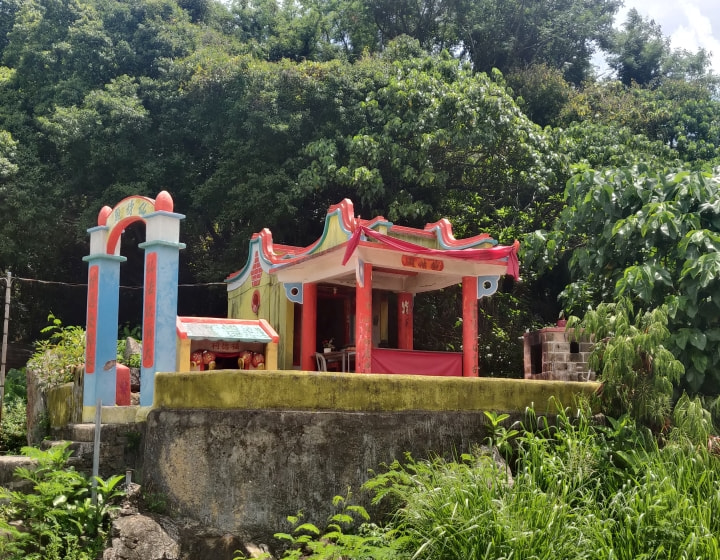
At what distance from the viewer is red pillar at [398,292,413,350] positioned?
14.5 meters

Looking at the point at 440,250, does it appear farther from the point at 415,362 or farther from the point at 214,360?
the point at 214,360

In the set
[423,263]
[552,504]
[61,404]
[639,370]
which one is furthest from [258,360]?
[552,504]

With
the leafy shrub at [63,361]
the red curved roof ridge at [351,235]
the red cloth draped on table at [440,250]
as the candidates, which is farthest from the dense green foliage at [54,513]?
the red curved roof ridge at [351,235]

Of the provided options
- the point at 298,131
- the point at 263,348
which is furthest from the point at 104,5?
the point at 263,348

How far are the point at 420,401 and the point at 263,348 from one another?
13.9 feet

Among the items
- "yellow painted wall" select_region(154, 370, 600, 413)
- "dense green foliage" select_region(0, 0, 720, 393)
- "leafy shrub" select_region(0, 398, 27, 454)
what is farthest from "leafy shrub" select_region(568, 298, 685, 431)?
"leafy shrub" select_region(0, 398, 27, 454)

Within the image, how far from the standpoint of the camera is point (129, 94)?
66.4 ft

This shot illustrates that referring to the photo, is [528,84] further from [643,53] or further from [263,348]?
[263,348]

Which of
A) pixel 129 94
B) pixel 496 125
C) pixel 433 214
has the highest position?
pixel 129 94

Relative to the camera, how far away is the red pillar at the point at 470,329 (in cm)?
1270

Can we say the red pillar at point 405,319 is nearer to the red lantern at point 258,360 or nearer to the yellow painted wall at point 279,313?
the yellow painted wall at point 279,313

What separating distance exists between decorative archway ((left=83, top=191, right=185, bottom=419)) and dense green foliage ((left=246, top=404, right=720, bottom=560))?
3039 mm

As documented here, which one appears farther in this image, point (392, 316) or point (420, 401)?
point (392, 316)

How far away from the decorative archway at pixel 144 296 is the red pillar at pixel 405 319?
5.53 meters
